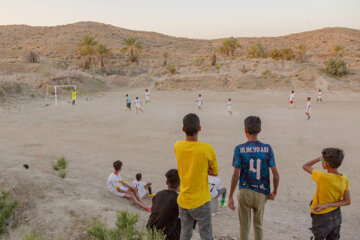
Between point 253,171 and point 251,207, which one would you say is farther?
point 251,207

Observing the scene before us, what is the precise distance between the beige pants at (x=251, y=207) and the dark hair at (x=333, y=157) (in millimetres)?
874

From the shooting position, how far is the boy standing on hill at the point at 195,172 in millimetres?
3330

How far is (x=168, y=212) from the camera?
3.68 metres

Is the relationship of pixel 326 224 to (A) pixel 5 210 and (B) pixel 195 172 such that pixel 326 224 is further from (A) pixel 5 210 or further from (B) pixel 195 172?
(A) pixel 5 210

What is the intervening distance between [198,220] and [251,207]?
737 mm

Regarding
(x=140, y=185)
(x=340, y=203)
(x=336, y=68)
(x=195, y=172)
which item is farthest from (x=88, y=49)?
(x=340, y=203)

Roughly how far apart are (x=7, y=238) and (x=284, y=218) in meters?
5.00

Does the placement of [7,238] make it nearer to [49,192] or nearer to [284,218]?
[49,192]

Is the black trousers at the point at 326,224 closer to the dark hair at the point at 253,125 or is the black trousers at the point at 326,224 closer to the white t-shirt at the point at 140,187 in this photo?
Result: the dark hair at the point at 253,125

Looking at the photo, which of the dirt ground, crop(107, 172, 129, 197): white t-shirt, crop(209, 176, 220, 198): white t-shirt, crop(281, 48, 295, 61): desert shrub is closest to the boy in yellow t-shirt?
the dirt ground

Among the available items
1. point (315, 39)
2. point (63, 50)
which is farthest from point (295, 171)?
point (315, 39)

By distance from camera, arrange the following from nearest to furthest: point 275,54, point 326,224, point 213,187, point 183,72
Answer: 1. point 326,224
2. point 213,187
3. point 183,72
4. point 275,54

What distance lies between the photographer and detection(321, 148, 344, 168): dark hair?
342 cm

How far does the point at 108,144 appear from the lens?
12.4 m
